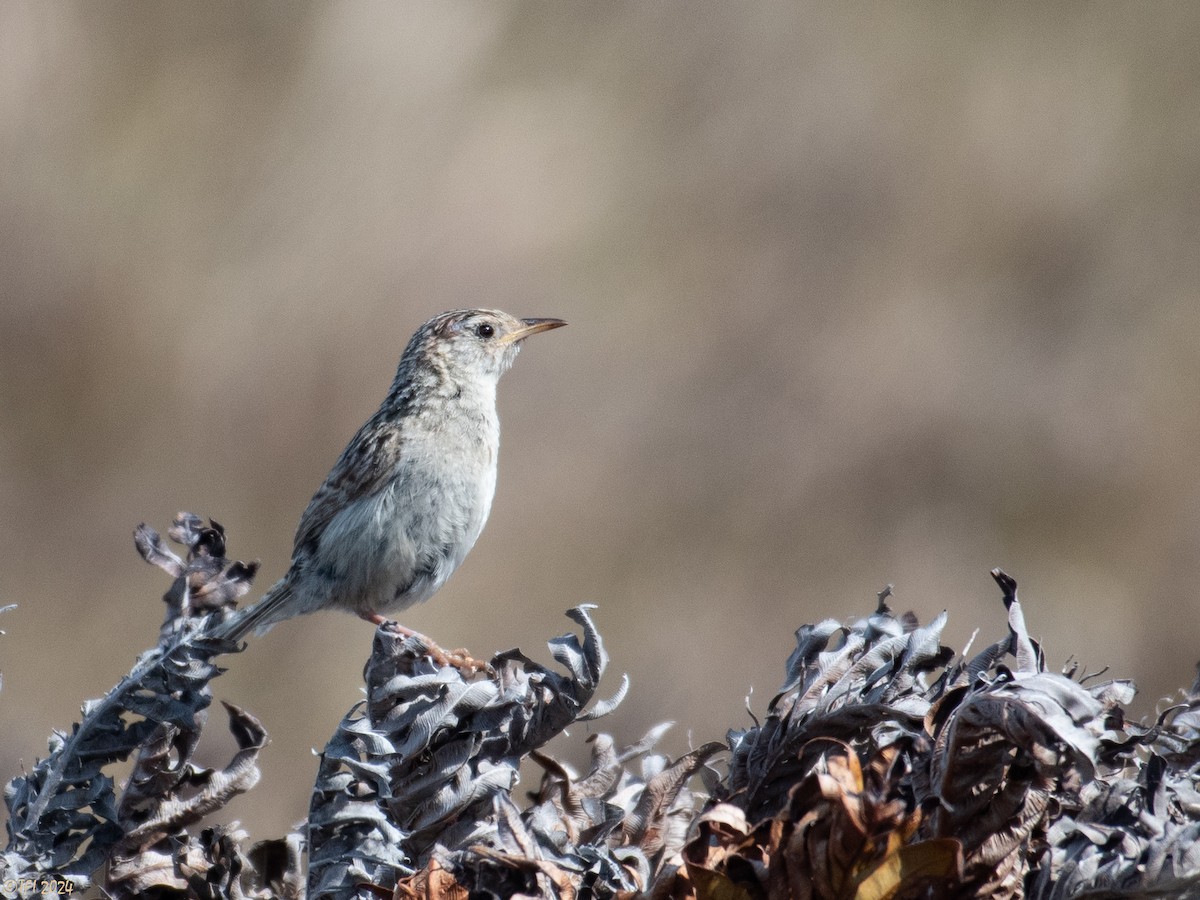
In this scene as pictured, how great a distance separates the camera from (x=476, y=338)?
19.3 ft

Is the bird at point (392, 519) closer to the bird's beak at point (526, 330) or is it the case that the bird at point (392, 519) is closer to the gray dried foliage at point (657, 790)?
the bird's beak at point (526, 330)

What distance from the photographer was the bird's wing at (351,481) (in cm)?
511

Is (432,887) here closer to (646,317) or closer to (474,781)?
(474,781)

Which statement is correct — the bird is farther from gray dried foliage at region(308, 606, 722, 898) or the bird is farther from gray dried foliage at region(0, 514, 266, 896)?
gray dried foliage at region(308, 606, 722, 898)

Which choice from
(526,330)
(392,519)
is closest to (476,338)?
(526,330)

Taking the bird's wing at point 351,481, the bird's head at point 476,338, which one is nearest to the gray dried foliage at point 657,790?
the bird's wing at point 351,481

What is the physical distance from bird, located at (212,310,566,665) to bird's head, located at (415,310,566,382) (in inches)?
15.1

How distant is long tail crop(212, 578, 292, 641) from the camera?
4.85 m

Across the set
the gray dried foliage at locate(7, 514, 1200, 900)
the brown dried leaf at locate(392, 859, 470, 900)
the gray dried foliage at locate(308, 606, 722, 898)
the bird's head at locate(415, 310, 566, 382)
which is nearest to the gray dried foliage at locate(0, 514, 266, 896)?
the gray dried foliage at locate(7, 514, 1200, 900)

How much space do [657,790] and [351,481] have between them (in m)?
3.12

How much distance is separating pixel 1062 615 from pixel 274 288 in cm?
446

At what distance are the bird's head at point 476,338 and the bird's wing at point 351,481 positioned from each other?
0.62m

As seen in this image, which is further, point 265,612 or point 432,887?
point 265,612

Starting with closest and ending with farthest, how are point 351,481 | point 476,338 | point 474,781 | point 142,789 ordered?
point 474,781
point 142,789
point 351,481
point 476,338
